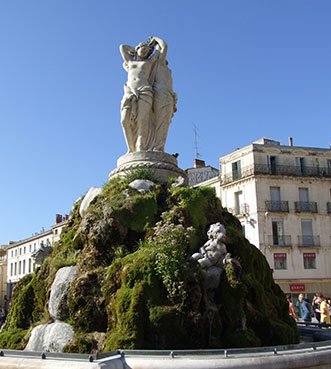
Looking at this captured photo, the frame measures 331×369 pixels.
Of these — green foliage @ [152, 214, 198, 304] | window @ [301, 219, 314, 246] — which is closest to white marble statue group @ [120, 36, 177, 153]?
green foliage @ [152, 214, 198, 304]

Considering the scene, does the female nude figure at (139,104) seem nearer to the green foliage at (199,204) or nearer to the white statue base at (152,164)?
the white statue base at (152,164)

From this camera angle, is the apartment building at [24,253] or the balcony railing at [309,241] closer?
the balcony railing at [309,241]

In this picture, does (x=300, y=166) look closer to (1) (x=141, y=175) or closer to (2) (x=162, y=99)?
(2) (x=162, y=99)

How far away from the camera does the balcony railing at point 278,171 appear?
4222 centimetres

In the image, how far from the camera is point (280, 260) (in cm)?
4056

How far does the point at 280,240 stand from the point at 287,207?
9.37 feet

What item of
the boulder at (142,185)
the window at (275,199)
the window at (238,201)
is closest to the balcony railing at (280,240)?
the window at (275,199)

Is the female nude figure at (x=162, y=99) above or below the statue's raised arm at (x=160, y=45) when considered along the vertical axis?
below

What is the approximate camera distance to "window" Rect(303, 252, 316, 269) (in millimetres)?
41219

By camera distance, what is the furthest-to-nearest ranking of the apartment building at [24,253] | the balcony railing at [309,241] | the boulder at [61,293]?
Answer: the apartment building at [24,253]
the balcony railing at [309,241]
the boulder at [61,293]

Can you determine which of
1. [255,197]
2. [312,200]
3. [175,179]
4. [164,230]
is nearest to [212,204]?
[175,179]

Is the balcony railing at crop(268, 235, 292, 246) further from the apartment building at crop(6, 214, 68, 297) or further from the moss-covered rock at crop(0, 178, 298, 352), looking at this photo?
the apartment building at crop(6, 214, 68, 297)

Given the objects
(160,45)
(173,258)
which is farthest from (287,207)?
(173,258)

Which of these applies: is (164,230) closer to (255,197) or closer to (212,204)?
(212,204)
